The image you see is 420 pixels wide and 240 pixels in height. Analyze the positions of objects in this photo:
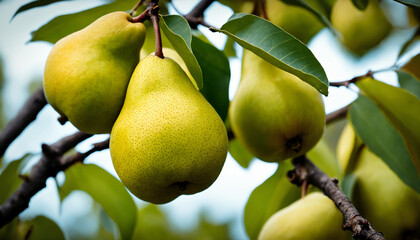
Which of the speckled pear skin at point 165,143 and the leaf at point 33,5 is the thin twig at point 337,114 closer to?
the speckled pear skin at point 165,143

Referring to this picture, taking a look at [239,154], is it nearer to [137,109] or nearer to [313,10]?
[313,10]

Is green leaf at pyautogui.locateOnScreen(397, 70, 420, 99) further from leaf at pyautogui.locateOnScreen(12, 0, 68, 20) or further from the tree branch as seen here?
leaf at pyautogui.locateOnScreen(12, 0, 68, 20)

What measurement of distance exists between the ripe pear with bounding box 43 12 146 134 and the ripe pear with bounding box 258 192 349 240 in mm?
447

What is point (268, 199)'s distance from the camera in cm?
126

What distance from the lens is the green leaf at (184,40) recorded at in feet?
2.49

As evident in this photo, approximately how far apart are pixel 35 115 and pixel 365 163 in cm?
86

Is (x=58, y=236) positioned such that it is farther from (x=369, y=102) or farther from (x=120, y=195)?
(x=369, y=102)

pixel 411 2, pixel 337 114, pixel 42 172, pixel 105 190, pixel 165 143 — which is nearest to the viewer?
pixel 165 143

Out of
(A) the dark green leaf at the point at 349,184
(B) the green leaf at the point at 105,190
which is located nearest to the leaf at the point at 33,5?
(B) the green leaf at the point at 105,190

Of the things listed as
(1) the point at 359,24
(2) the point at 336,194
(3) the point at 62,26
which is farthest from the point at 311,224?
(3) the point at 62,26

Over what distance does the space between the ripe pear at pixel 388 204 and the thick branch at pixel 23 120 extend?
83 centimetres

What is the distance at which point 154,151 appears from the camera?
0.69m

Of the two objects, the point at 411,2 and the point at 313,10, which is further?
the point at 313,10

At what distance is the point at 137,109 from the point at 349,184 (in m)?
0.57
